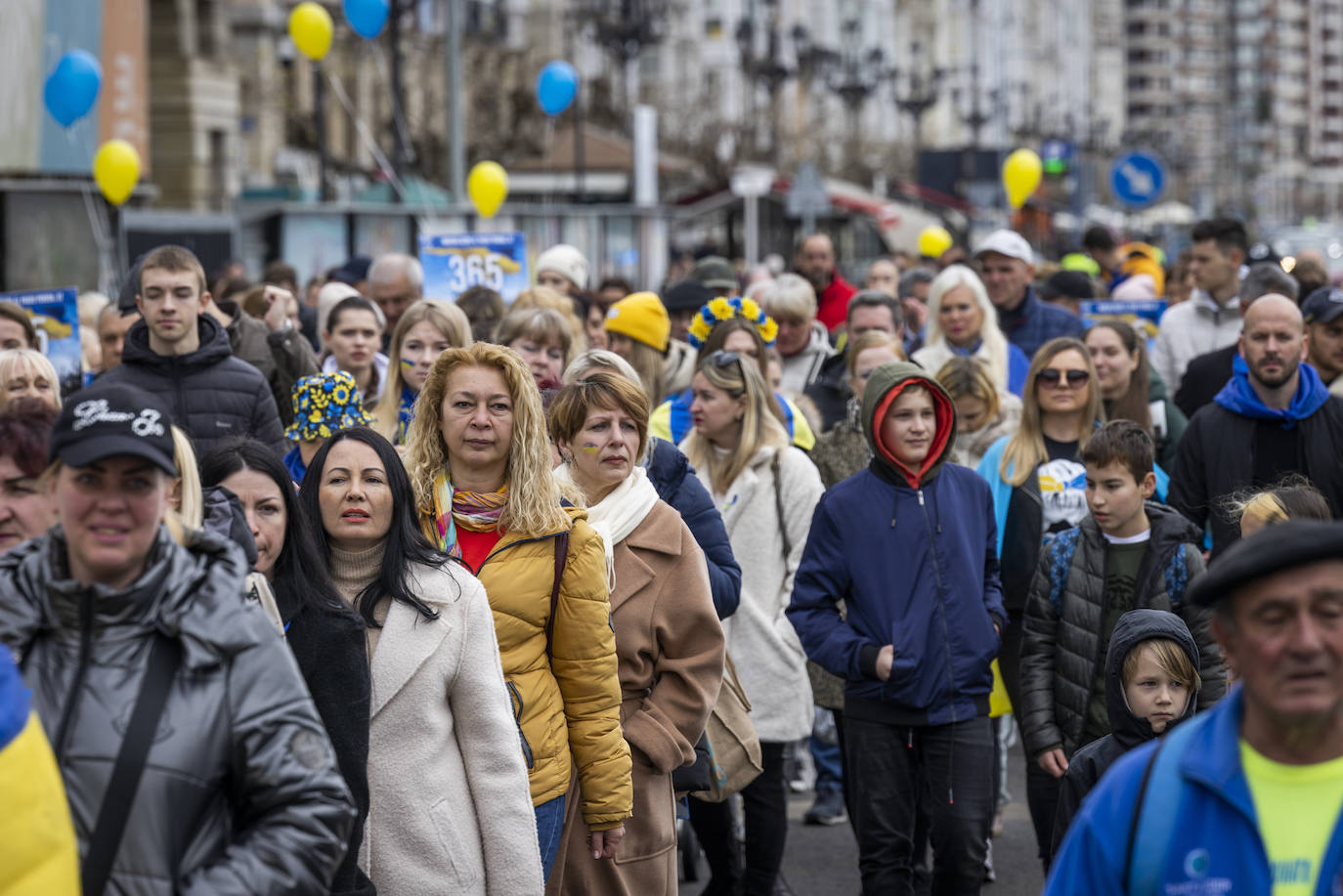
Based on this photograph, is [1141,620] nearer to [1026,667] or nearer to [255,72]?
[1026,667]

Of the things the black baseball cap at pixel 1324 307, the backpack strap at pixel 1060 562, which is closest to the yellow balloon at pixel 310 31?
the black baseball cap at pixel 1324 307

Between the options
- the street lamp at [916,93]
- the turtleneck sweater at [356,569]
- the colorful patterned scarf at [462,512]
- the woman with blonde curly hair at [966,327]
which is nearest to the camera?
the turtleneck sweater at [356,569]

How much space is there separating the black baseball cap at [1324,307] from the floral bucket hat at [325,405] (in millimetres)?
4140

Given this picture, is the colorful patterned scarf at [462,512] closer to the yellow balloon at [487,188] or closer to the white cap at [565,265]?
the white cap at [565,265]

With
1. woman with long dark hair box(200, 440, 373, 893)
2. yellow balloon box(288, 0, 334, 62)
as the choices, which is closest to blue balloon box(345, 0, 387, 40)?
yellow balloon box(288, 0, 334, 62)

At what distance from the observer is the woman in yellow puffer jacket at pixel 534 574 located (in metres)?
4.64

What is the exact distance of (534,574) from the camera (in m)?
4.64

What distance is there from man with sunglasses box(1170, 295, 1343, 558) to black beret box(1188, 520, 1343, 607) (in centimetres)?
452

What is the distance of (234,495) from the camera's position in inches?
Result: 167

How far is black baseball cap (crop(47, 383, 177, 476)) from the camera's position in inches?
117

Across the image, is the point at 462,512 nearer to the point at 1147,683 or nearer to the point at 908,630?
the point at 908,630

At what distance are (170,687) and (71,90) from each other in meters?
15.5

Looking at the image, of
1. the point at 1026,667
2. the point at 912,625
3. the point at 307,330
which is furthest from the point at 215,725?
the point at 307,330

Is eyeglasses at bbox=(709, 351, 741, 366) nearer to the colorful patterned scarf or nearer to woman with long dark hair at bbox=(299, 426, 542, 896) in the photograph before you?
the colorful patterned scarf
